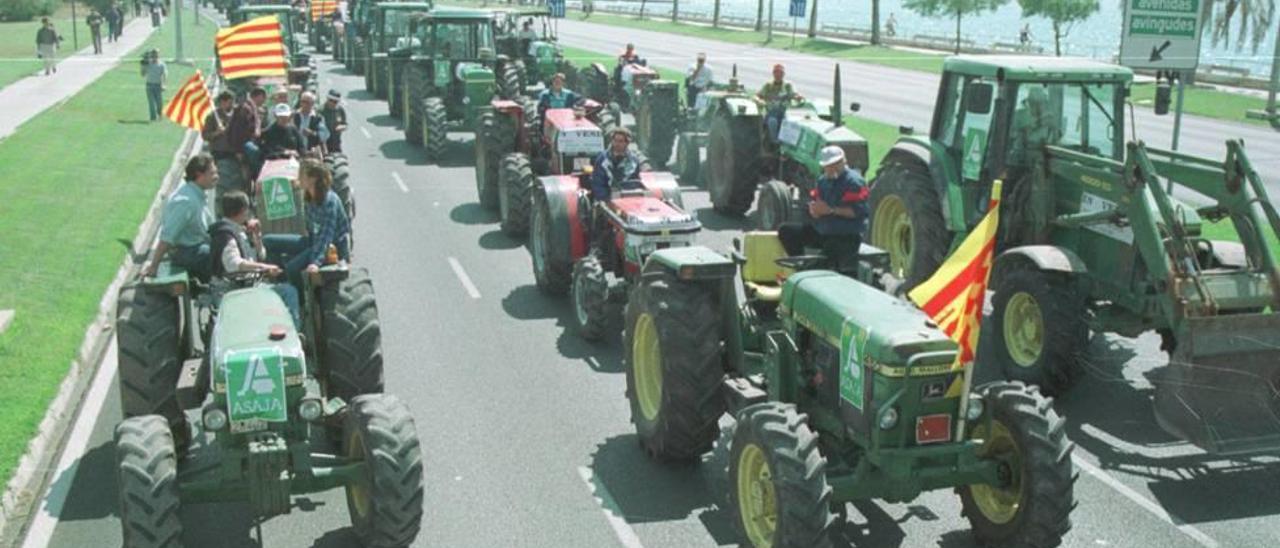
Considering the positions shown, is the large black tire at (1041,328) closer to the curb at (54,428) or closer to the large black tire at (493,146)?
the curb at (54,428)

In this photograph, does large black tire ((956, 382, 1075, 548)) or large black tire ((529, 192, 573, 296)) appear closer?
large black tire ((956, 382, 1075, 548))

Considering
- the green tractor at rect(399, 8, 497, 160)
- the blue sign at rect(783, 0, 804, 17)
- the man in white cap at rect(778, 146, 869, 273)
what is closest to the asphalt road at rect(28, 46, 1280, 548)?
the man in white cap at rect(778, 146, 869, 273)

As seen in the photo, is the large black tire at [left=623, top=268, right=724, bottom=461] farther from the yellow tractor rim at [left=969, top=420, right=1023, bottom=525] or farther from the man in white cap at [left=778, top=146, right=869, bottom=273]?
the yellow tractor rim at [left=969, top=420, right=1023, bottom=525]

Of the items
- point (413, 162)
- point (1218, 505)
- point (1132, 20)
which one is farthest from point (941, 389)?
point (413, 162)

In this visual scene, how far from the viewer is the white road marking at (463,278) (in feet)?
53.0

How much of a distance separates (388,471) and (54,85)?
3432 centimetres

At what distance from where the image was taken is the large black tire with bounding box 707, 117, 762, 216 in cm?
2047

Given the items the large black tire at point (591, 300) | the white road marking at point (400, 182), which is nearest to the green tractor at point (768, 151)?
the large black tire at point (591, 300)

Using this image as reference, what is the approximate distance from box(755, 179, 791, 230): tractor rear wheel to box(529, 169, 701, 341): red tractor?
263cm

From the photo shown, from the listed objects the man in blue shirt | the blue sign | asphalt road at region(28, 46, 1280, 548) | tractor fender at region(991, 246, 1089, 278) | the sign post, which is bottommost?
asphalt road at region(28, 46, 1280, 548)

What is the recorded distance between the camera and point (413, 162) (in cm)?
2634

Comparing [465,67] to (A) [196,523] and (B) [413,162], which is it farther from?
(A) [196,523]

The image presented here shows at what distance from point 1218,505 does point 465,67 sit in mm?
19752

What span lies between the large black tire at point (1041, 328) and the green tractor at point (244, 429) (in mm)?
5797
